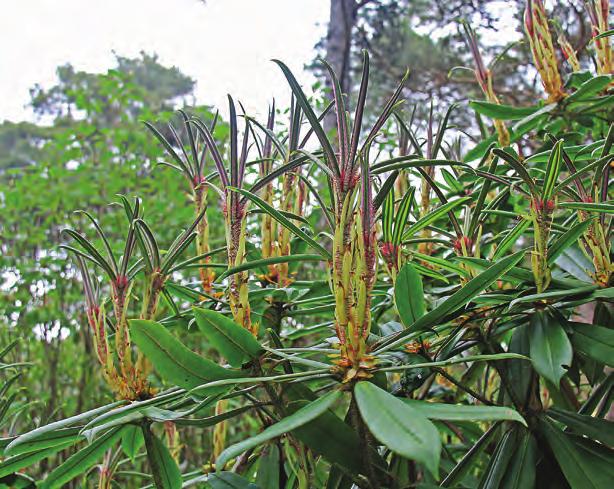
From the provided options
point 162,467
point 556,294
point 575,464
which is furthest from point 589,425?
point 162,467

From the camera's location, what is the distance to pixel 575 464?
0.54m

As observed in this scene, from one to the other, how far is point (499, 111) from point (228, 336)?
0.55 meters

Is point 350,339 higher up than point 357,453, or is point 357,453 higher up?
point 350,339

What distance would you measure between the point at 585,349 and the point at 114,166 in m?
2.37

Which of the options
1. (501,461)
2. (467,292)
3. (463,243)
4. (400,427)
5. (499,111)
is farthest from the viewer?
(499,111)

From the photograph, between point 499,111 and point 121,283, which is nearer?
point 121,283

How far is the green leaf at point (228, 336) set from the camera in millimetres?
479

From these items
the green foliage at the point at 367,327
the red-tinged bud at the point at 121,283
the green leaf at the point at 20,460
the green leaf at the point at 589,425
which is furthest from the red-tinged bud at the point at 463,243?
the green leaf at the point at 20,460

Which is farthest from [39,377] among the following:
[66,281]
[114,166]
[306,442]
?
[306,442]

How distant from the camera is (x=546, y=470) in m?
0.60

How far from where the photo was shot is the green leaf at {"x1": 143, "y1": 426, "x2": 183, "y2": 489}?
0.60 meters

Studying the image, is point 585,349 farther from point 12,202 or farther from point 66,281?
point 12,202

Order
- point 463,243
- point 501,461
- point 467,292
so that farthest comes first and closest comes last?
point 463,243
point 501,461
point 467,292

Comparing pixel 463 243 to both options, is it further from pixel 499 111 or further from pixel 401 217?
pixel 499 111
